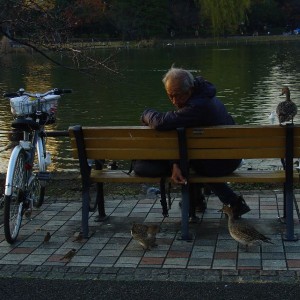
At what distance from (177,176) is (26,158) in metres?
1.49

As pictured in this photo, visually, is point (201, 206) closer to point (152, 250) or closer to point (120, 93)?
point (152, 250)

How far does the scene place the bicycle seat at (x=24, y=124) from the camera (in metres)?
5.80

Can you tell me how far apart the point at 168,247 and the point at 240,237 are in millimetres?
600

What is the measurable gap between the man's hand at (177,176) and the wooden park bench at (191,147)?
4cm

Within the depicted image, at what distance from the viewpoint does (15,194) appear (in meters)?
5.48

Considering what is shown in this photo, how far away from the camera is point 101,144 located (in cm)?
523

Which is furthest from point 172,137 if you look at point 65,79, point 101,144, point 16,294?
point 65,79

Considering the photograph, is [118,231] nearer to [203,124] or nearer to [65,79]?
[203,124]

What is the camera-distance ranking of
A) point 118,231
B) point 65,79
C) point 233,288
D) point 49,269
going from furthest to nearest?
1. point 65,79
2. point 118,231
3. point 49,269
4. point 233,288

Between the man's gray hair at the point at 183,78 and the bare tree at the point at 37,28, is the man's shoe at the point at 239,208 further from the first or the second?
the bare tree at the point at 37,28

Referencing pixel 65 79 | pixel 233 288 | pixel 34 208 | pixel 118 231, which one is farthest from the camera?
pixel 65 79

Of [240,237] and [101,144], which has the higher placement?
[101,144]

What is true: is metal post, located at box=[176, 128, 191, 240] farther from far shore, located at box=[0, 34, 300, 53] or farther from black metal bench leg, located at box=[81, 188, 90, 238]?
far shore, located at box=[0, 34, 300, 53]

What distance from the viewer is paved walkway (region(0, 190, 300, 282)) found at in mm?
4414
